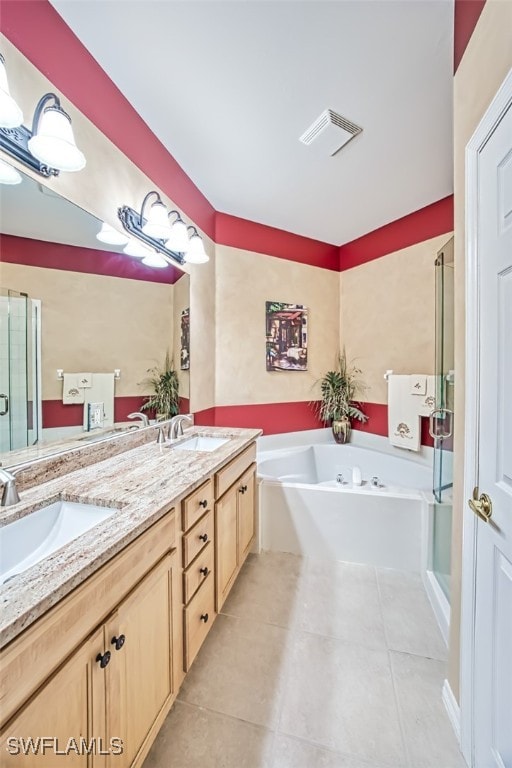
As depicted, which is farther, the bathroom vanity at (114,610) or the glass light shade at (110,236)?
the glass light shade at (110,236)

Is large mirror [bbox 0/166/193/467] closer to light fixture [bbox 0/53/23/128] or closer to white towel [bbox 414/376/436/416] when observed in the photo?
light fixture [bbox 0/53/23/128]

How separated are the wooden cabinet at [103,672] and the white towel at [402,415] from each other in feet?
7.52

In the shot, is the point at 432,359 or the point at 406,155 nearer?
the point at 406,155

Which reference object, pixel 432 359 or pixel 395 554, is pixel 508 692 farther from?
pixel 432 359

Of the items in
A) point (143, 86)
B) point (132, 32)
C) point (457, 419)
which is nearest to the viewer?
point (457, 419)

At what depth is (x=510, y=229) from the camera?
83 cm

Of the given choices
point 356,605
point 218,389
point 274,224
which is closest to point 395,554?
point 356,605

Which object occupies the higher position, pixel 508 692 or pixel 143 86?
pixel 143 86

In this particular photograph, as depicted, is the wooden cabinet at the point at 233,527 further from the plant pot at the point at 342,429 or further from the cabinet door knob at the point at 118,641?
the plant pot at the point at 342,429

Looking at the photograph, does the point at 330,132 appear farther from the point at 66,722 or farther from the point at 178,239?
the point at 66,722

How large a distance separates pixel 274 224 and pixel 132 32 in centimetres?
183

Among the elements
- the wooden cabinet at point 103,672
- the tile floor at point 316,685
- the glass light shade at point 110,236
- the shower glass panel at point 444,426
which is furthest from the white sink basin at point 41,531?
the shower glass panel at point 444,426

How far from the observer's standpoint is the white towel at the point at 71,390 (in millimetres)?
1348

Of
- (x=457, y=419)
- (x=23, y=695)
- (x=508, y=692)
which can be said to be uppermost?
A: (x=457, y=419)
